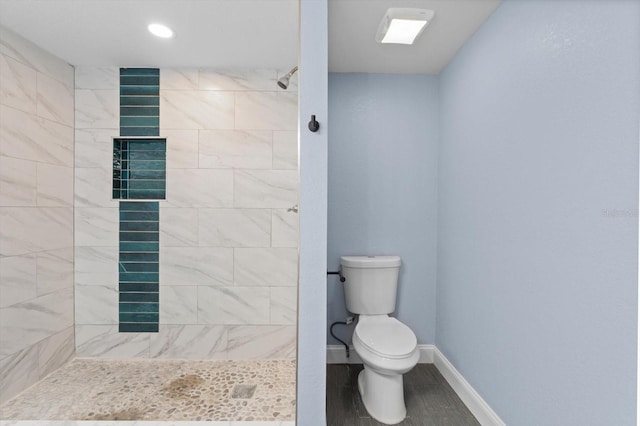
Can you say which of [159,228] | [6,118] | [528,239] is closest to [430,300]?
[528,239]

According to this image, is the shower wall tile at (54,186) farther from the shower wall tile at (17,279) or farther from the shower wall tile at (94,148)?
the shower wall tile at (17,279)

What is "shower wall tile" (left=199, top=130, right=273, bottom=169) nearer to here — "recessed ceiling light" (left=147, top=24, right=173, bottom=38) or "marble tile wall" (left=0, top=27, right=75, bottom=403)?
"recessed ceiling light" (left=147, top=24, right=173, bottom=38)

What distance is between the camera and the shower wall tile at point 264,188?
233 centimetres

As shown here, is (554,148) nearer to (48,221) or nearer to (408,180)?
(408,180)

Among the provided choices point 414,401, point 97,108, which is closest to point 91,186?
point 97,108

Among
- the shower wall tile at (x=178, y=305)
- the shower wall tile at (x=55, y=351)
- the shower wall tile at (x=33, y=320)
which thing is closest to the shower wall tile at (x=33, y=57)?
the shower wall tile at (x=33, y=320)

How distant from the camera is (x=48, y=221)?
2.10 metres

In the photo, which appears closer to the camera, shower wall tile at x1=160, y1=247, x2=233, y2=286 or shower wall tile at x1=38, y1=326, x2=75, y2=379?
shower wall tile at x1=38, y1=326, x2=75, y2=379

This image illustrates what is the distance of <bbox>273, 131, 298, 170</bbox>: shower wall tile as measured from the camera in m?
2.34

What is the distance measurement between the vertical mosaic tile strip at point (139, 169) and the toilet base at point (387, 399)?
79.5 inches

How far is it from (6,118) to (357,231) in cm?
238

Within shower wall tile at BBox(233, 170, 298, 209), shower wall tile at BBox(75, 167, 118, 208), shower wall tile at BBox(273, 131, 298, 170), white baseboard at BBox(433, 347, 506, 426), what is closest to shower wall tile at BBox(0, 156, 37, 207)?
shower wall tile at BBox(75, 167, 118, 208)

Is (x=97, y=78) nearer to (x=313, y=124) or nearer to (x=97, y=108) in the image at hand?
(x=97, y=108)

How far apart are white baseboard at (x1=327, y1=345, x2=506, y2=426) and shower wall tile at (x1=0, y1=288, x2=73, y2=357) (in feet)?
6.54
